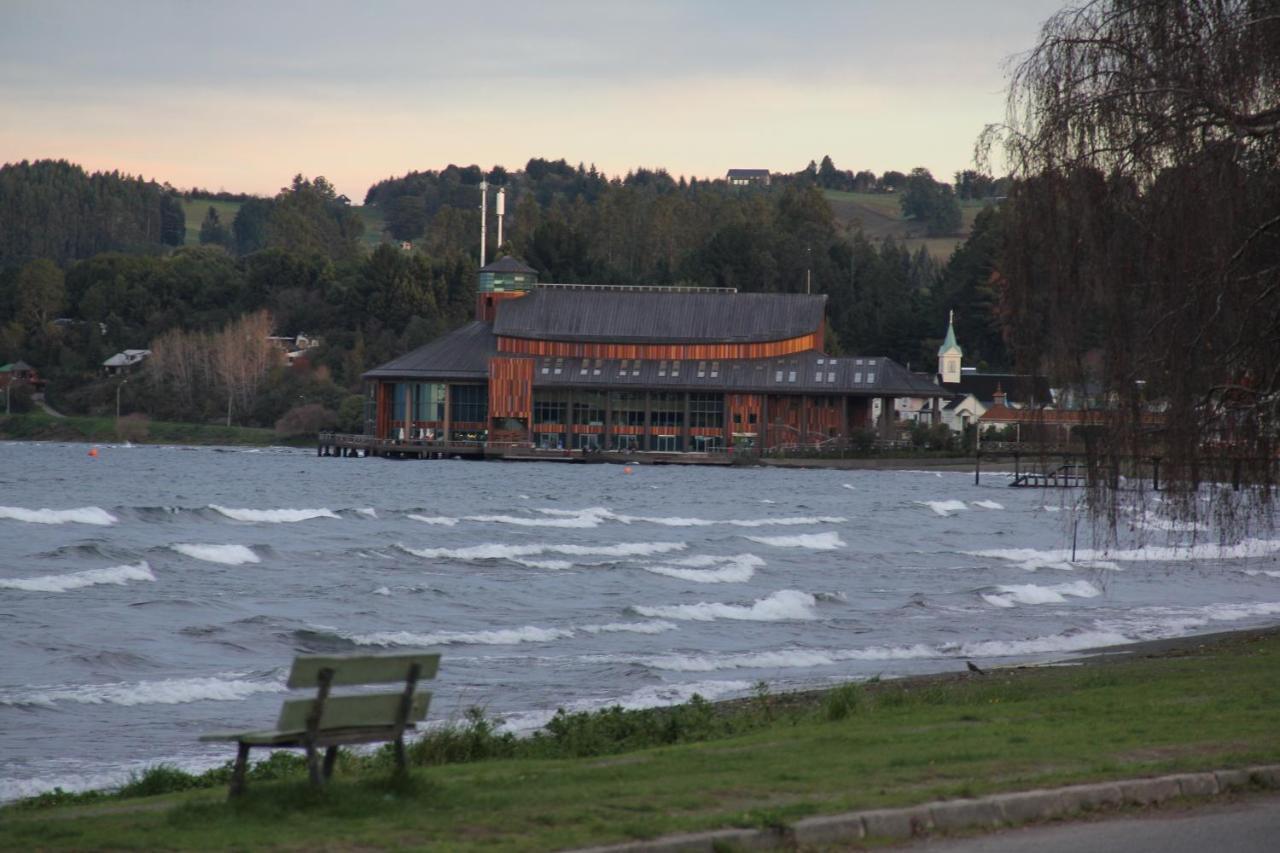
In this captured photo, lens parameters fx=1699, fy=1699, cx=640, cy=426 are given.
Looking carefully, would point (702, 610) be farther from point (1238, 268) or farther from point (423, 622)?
point (1238, 268)

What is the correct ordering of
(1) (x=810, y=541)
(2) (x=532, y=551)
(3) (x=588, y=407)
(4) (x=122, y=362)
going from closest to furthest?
(2) (x=532, y=551) → (1) (x=810, y=541) → (3) (x=588, y=407) → (4) (x=122, y=362)

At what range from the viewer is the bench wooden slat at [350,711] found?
32.0ft

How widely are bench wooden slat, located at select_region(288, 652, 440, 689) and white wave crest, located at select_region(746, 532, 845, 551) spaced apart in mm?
37903

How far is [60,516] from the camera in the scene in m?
52.0

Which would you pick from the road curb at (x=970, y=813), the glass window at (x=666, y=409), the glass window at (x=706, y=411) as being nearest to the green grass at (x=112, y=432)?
the glass window at (x=666, y=409)

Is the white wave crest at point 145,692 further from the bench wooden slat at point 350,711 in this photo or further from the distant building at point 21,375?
the distant building at point 21,375

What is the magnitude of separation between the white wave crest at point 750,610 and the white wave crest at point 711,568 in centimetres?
480

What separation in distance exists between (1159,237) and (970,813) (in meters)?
9.89

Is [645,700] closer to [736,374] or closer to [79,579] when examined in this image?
[79,579]

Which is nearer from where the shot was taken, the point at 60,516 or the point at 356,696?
the point at 356,696

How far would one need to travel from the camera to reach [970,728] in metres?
13.2

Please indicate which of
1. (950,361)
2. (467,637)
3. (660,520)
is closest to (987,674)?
(467,637)

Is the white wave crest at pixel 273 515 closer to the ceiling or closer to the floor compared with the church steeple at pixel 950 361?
closer to the floor

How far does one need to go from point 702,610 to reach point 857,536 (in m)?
22.3
